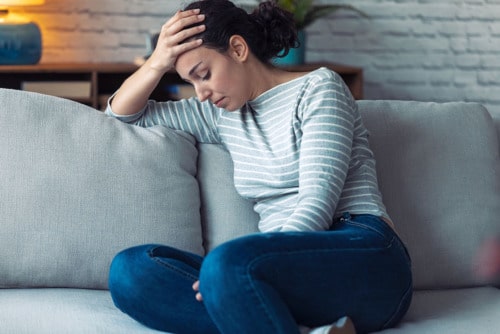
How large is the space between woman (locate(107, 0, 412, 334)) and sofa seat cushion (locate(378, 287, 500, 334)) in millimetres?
63

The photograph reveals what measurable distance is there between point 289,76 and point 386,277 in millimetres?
518

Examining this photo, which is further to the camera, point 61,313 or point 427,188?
point 427,188

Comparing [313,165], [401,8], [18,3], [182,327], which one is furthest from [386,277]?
[401,8]

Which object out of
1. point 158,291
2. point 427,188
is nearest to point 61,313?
point 158,291

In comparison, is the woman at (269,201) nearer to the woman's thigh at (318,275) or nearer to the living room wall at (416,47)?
the woman's thigh at (318,275)

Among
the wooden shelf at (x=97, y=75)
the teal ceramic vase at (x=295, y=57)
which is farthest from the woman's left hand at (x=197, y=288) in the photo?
the teal ceramic vase at (x=295, y=57)

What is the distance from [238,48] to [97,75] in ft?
6.03

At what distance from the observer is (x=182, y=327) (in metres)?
1.67

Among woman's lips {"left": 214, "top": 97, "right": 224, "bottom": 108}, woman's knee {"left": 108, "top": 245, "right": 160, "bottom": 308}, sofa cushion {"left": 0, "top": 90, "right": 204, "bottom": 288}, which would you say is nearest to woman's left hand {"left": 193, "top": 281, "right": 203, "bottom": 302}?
woman's knee {"left": 108, "top": 245, "right": 160, "bottom": 308}

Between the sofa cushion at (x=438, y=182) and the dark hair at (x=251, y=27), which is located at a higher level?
the dark hair at (x=251, y=27)

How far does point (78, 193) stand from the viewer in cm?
188

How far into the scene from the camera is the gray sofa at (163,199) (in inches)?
72.8

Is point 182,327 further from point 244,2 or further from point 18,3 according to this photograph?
point 244,2

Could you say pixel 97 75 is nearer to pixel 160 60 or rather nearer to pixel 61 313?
pixel 160 60
